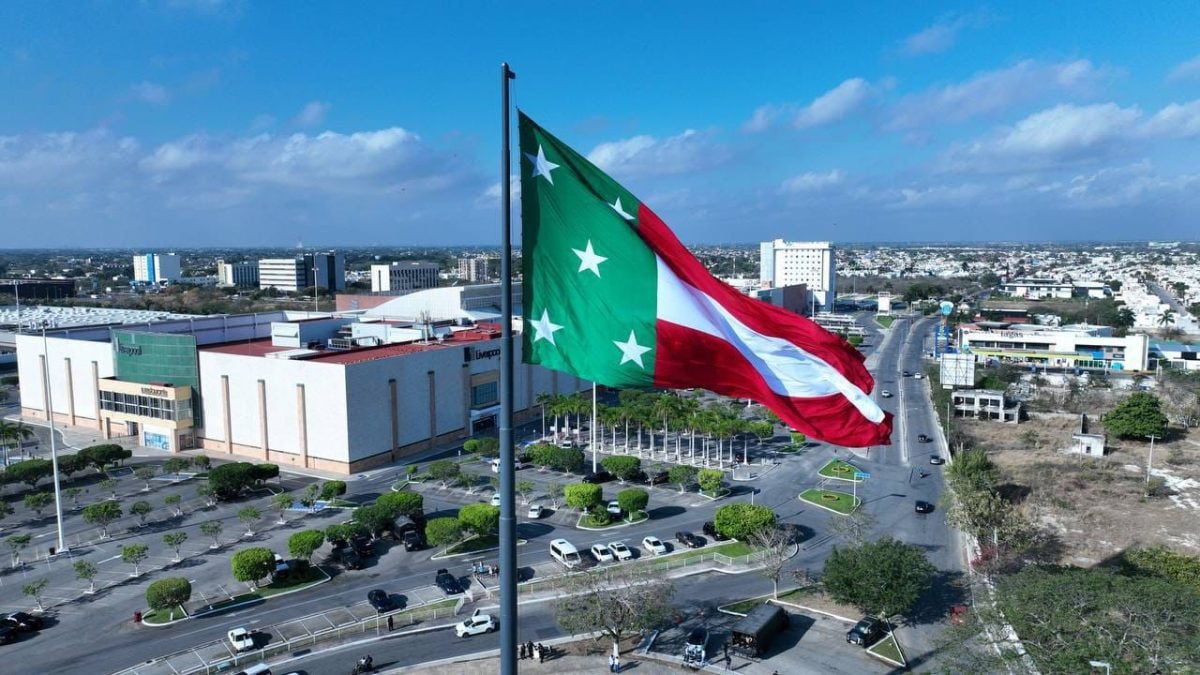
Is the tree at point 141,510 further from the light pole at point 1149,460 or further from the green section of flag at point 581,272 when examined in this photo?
the light pole at point 1149,460

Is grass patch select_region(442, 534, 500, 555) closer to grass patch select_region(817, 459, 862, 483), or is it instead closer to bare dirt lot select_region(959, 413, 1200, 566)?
grass patch select_region(817, 459, 862, 483)

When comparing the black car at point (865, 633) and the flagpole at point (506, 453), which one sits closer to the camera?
the flagpole at point (506, 453)

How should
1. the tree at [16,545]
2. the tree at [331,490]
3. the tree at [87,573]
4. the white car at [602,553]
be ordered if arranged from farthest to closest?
the tree at [331,490] < the white car at [602,553] < the tree at [16,545] < the tree at [87,573]

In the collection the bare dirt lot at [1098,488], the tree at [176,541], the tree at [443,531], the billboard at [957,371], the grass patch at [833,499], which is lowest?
the bare dirt lot at [1098,488]

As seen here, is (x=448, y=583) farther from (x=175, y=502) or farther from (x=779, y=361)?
(x=779, y=361)

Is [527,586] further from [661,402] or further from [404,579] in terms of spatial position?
[661,402]

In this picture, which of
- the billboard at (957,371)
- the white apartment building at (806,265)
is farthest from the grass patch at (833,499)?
the white apartment building at (806,265)

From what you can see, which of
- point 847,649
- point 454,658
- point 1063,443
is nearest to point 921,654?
point 847,649
